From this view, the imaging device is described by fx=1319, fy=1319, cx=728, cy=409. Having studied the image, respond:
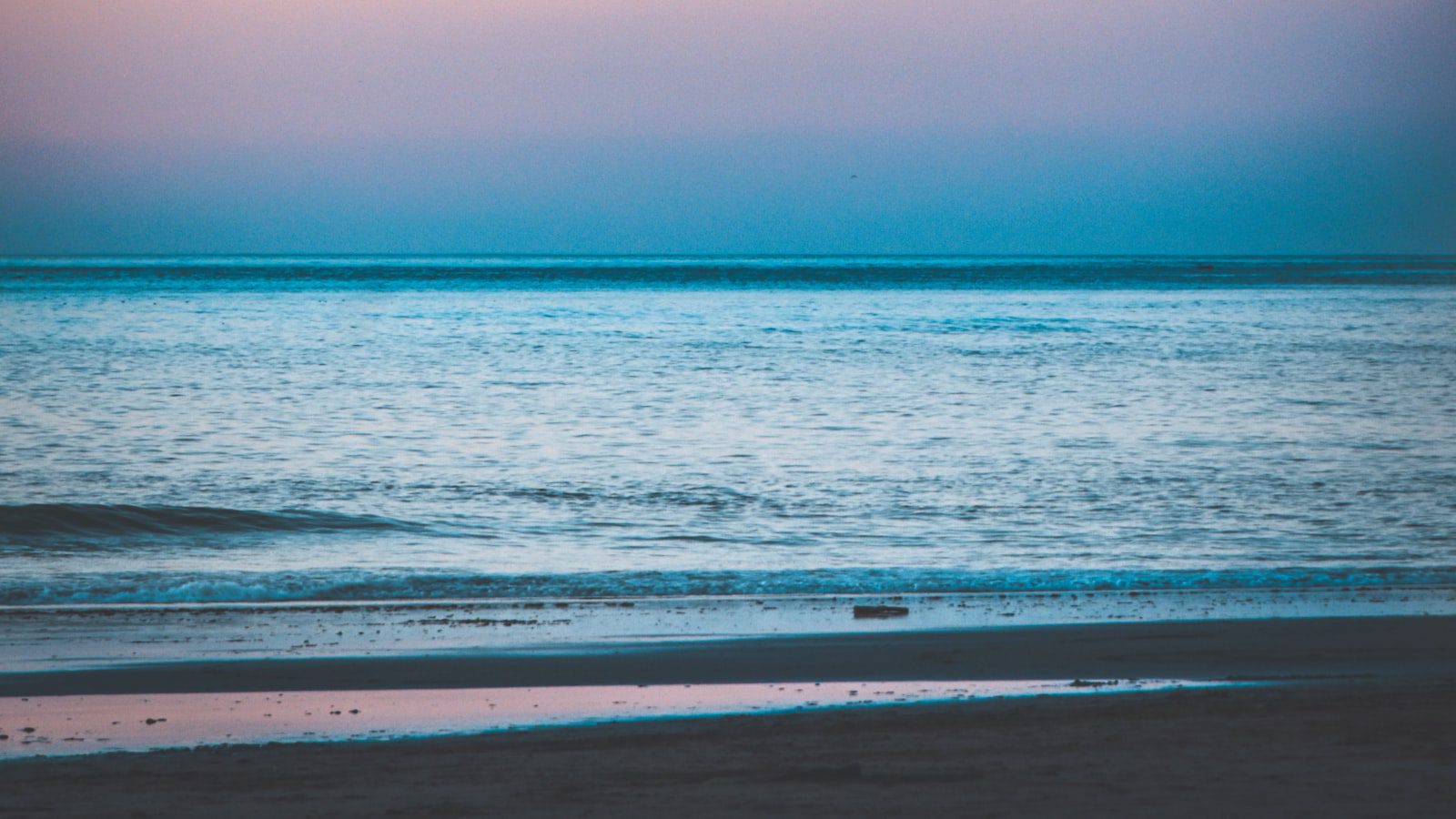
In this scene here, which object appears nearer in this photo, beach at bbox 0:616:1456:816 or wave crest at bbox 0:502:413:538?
beach at bbox 0:616:1456:816

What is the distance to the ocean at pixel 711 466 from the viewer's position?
11516mm

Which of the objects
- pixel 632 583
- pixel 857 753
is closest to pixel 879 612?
pixel 632 583

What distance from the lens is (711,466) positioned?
57.1 feet

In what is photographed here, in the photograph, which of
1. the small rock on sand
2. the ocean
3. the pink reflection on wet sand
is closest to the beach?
the pink reflection on wet sand

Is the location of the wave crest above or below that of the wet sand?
below

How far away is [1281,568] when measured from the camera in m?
11.4

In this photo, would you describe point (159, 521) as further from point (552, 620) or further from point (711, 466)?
point (711, 466)

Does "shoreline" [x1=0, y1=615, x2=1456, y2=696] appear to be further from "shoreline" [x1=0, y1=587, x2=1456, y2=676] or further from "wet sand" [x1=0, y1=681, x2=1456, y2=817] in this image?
"wet sand" [x1=0, y1=681, x2=1456, y2=817]

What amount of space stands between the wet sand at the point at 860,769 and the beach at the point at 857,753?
15mm

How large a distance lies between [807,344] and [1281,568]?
32666mm

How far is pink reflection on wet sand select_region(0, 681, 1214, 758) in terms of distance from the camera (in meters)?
6.40

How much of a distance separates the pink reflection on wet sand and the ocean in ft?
10.5

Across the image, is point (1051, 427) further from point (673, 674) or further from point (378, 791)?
point (378, 791)

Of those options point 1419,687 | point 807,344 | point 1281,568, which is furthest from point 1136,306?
point 1419,687
